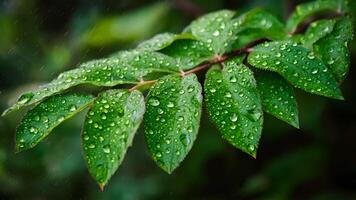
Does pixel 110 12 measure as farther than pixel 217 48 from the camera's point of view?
Yes

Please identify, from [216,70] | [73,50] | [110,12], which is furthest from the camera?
[110,12]

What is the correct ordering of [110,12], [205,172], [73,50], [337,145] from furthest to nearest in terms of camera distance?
[110,12] < [73,50] < [205,172] < [337,145]

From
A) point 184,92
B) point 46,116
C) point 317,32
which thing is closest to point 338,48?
point 317,32

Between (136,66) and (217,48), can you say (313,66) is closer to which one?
(217,48)

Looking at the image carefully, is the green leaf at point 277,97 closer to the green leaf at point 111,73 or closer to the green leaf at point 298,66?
the green leaf at point 298,66

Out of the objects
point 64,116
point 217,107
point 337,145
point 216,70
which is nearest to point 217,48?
point 216,70

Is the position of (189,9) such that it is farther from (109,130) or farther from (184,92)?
(109,130)

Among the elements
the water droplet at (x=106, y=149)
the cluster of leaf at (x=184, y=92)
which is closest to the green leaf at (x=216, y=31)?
the cluster of leaf at (x=184, y=92)

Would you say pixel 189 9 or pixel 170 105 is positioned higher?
pixel 170 105
